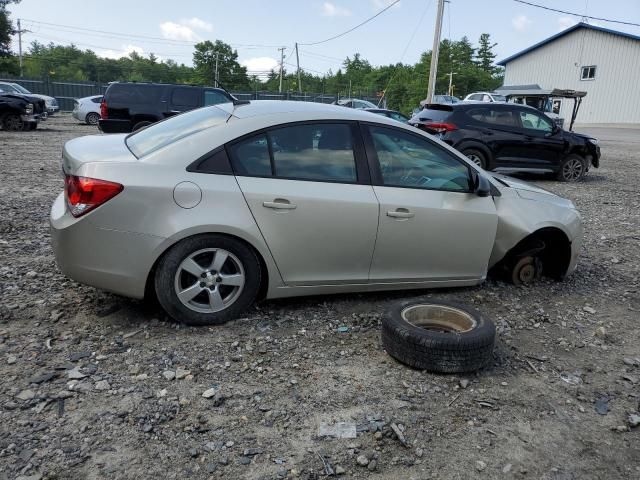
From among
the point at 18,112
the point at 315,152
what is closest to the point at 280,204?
the point at 315,152

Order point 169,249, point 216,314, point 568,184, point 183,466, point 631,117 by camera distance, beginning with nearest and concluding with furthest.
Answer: point 183,466 → point 169,249 → point 216,314 → point 568,184 → point 631,117

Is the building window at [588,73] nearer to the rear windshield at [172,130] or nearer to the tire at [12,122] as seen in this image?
the tire at [12,122]

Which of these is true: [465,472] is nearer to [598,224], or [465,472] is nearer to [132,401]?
[132,401]

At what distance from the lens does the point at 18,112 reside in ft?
60.3

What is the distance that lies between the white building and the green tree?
166 ft

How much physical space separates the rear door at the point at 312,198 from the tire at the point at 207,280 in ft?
0.77

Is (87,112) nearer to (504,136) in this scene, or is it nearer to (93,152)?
(504,136)

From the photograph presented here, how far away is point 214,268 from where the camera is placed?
372cm

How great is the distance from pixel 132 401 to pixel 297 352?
3.60ft

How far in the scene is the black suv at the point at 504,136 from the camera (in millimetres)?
11484

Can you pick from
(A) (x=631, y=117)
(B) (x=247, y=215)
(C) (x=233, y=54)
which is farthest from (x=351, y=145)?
(C) (x=233, y=54)

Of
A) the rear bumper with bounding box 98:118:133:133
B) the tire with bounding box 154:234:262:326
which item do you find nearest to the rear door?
the tire with bounding box 154:234:262:326

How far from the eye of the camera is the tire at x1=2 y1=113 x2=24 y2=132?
18.4 meters

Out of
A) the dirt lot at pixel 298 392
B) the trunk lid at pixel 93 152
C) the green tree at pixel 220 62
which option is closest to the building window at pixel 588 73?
the dirt lot at pixel 298 392
